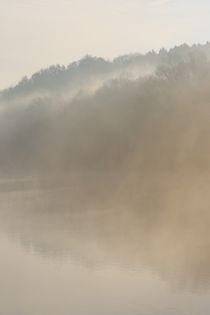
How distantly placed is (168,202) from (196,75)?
25013mm

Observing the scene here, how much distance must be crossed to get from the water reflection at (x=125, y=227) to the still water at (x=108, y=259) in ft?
0.09

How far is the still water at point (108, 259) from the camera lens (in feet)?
46.4

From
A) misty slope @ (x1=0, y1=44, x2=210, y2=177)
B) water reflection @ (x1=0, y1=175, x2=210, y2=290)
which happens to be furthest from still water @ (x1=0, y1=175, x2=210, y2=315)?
misty slope @ (x1=0, y1=44, x2=210, y2=177)

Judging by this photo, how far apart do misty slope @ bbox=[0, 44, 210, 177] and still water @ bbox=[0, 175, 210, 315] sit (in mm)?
18228

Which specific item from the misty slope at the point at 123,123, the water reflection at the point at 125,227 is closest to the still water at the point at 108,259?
the water reflection at the point at 125,227

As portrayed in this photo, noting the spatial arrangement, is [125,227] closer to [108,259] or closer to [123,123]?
[108,259]

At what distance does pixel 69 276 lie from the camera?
16.8 meters

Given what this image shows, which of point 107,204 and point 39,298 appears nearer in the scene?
point 39,298

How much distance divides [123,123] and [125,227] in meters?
33.8

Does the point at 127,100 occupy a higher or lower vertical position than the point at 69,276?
higher

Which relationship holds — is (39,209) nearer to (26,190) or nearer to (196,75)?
(26,190)

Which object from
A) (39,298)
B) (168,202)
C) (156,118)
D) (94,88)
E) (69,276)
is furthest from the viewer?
(94,88)

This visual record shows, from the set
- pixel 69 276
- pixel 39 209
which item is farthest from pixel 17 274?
pixel 39 209

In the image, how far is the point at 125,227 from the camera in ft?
77.0
